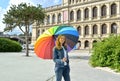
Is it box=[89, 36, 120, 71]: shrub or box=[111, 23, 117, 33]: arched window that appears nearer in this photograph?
box=[89, 36, 120, 71]: shrub

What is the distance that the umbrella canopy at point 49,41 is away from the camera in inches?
514

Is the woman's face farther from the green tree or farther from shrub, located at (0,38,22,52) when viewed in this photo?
shrub, located at (0,38,22,52)

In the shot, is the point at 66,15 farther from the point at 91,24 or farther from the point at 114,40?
the point at 114,40

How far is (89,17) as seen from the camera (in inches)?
3108

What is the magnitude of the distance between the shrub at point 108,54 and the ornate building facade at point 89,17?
48.8 metres

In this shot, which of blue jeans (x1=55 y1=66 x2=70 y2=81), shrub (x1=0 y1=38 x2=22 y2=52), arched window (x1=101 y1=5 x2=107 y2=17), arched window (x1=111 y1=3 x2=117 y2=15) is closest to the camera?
blue jeans (x1=55 y1=66 x2=70 y2=81)

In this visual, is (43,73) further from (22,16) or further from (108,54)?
(22,16)


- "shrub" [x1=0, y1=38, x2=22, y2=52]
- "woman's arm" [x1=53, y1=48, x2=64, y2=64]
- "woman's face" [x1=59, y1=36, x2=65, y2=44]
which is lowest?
"shrub" [x1=0, y1=38, x2=22, y2=52]

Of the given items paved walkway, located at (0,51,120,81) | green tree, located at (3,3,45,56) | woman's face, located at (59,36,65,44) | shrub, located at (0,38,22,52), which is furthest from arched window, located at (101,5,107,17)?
woman's face, located at (59,36,65,44)

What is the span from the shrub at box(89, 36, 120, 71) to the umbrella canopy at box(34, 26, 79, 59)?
1.79 meters

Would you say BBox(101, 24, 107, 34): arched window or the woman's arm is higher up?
BBox(101, 24, 107, 34): arched window

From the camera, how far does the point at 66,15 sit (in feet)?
282

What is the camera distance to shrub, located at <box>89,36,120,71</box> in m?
18.2

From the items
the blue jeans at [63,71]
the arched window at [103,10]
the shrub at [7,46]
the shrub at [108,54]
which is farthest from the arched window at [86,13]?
the blue jeans at [63,71]
